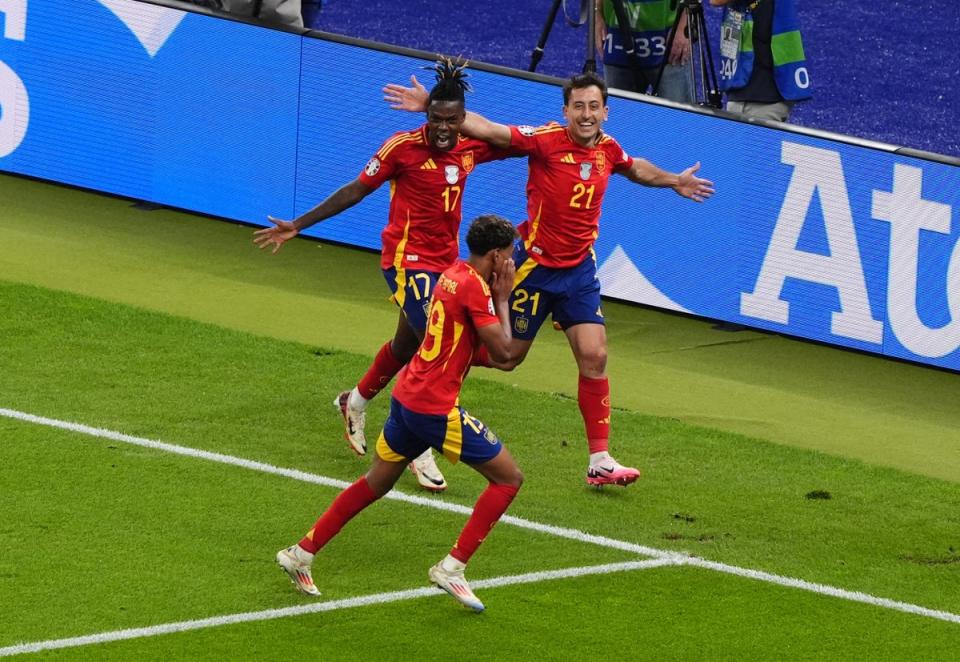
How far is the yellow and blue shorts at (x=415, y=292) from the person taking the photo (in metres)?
10.3

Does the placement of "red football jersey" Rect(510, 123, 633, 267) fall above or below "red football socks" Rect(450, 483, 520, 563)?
above

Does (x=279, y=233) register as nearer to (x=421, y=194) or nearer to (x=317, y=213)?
(x=317, y=213)

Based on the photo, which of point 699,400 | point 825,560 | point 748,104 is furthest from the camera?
point 748,104

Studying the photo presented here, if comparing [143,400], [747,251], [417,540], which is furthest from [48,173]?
[417,540]

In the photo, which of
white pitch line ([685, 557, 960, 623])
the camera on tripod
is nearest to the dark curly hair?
white pitch line ([685, 557, 960, 623])

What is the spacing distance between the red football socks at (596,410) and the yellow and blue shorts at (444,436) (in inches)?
75.5

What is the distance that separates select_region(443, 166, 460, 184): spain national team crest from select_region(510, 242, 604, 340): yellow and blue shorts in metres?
0.72

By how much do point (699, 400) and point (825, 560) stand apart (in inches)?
112

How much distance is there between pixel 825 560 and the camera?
9.64 meters

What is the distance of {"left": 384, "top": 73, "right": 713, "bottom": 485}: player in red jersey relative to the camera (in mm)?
10578

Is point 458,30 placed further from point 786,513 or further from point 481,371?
point 786,513

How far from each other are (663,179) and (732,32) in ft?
12.1

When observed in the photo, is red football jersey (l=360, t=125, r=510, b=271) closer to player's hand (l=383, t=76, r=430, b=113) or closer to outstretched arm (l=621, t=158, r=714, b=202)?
player's hand (l=383, t=76, r=430, b=113)

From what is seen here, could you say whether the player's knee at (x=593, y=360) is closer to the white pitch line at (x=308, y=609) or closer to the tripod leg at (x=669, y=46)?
the white pitch line at (x=308, y=609)
